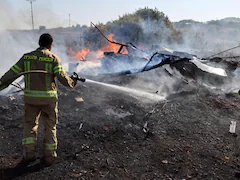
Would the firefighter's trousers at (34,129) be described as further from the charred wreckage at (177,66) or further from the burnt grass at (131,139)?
the charred wreckage at (177,66)

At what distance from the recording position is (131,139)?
403 cm

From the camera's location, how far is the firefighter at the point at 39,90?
117 inches

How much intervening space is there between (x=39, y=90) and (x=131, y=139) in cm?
192

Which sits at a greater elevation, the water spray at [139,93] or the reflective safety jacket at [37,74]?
the reflective safety jacket at [37,74]

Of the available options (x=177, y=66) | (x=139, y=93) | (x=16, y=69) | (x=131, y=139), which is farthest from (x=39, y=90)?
(x=177, y=66)

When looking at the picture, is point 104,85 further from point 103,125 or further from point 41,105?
point 41,105

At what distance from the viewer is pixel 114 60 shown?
777 centimetres

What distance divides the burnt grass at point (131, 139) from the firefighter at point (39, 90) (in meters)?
0.28

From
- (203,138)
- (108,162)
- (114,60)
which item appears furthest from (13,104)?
(203,138)

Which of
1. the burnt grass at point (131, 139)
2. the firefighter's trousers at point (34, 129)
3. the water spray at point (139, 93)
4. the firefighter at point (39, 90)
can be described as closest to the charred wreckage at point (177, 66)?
the water spray at point (139, 93)

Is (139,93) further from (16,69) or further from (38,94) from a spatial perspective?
(16,69)

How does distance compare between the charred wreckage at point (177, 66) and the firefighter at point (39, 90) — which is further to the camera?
the charred wreckage at point (177, 66)

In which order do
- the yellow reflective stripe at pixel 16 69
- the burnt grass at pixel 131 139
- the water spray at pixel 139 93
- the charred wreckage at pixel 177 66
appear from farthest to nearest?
the charred wreckage at pixel 177 66 → the water spray at pixel 139 93 → the burnt grass at pixel 131 139 → the yellow reflective stripe at pixel 16 69

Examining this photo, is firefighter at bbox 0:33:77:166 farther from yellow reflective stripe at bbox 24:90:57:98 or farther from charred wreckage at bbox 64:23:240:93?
charred wreckage at bbox 64:23:240:93
